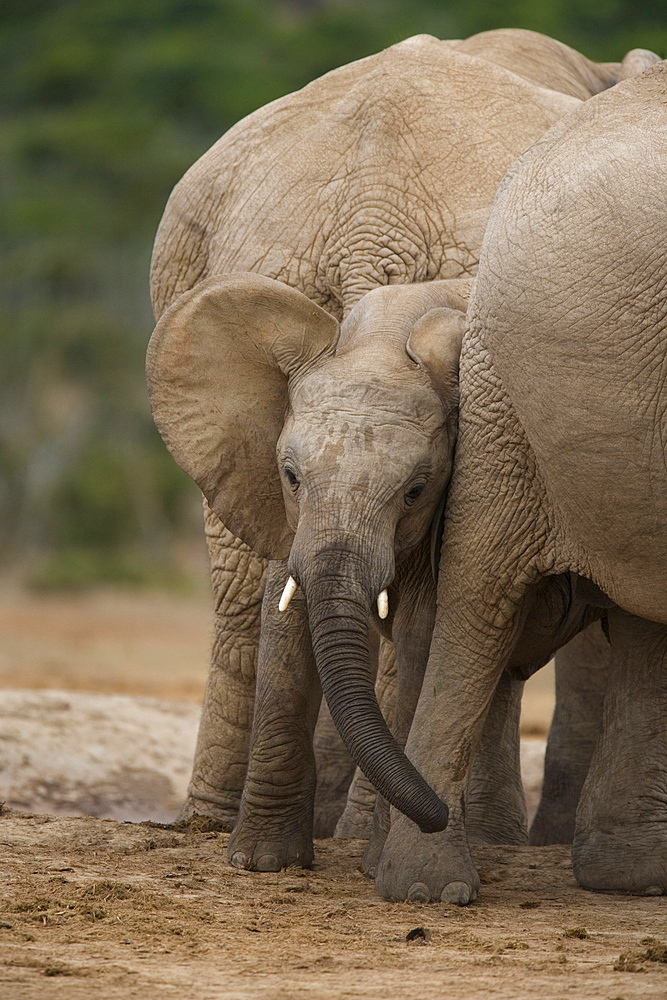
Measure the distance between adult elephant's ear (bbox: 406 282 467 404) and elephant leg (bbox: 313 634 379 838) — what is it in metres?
1.53

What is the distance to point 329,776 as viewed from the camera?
17.4 feet

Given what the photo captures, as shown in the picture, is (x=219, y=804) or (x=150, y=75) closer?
(x=219, y=804)

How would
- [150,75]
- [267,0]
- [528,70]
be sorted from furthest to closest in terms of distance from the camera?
[267,0] < [150,75] < [528,70]

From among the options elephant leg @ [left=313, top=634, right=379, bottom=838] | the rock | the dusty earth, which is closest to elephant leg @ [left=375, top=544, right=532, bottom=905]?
the dusty earth

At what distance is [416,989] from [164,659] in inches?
349

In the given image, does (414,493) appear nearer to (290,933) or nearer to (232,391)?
(232,391)

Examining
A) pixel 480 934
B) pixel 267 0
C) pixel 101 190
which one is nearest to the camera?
pixel 480 934

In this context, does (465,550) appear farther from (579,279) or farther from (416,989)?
(416,989)

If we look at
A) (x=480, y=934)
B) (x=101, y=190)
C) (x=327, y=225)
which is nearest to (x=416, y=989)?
(x=480, y=934)

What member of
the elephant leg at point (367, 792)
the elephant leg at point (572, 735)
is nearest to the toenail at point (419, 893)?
the elephant leg at point (367, 792)

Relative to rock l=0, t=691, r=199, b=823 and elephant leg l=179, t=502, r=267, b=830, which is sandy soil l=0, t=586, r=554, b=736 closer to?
rock l=0, t=691, r=199, b=823

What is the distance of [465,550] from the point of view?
3.86 metres

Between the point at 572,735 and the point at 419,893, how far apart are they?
5.61 ft

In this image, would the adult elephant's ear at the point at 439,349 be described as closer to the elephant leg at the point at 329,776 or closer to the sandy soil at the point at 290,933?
the sandy soil at the point at 290,933
